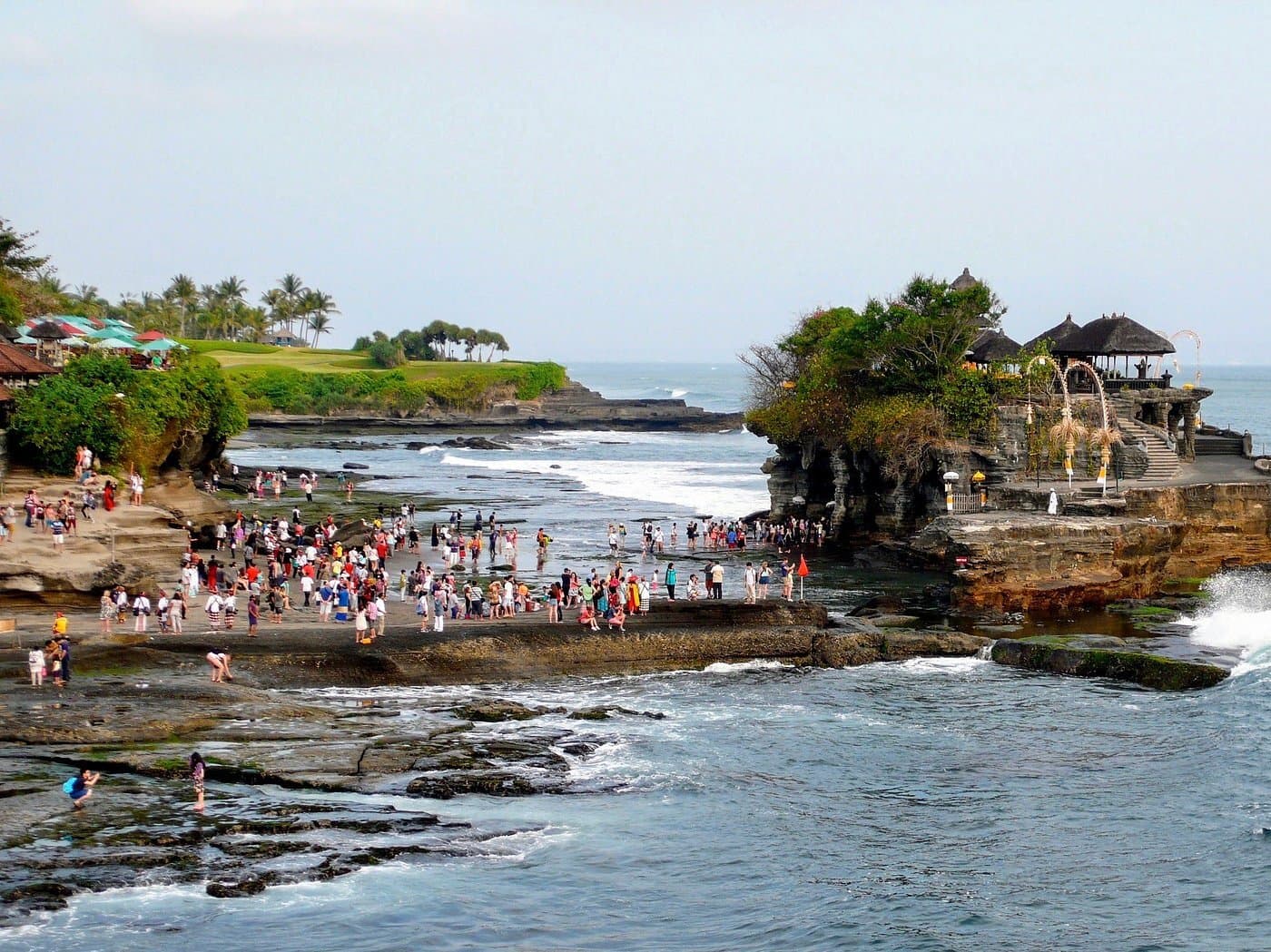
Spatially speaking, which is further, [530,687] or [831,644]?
[831,644]

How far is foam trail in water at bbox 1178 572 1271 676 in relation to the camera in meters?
35.3

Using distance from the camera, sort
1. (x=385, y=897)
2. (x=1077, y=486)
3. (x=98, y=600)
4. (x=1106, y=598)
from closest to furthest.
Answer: (x=385, y=897) → (x=98, y=600) → (x=1106, y=598) → (x=1077, y=486)

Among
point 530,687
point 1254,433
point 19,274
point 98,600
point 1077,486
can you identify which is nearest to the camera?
point 530,687

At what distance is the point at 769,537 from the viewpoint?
5922cm

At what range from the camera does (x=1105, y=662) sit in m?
34.7

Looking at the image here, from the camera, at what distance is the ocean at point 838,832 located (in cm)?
1973

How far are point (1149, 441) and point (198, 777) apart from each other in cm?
4313

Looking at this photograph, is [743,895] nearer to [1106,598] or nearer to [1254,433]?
[1106,598]

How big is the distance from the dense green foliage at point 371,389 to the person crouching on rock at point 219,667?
346ft

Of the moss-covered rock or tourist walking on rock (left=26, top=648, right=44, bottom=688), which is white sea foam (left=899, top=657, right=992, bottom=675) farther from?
tourist walking on rock (left=26, top=648, right=44, bottom=688)

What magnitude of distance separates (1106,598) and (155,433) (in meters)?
34.5

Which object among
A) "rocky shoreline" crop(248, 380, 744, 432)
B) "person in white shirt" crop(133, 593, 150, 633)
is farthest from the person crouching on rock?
"rocky shoreline" crop(248, 380, 744, 432)

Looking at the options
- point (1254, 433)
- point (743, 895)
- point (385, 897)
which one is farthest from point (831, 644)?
point (1254, 433)

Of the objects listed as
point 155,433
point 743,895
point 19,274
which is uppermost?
point 19,274
